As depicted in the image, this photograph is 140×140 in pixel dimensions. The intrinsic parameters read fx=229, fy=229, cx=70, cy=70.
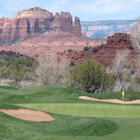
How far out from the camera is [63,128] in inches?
421

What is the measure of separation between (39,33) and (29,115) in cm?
15188

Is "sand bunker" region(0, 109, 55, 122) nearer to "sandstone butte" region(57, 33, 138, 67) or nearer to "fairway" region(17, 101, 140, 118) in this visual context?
"fairway" region(17, 101, 140, 118)

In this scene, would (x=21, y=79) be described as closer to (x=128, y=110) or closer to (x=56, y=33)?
(x=128, y=110)

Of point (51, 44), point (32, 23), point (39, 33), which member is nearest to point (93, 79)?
point (51, 44)

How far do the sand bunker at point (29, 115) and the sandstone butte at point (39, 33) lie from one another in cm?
11467

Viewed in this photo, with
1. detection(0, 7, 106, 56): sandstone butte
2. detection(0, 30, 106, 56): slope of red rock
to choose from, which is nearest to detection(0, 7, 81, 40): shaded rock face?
detection(0, 7, 106, 56): sandstone butte

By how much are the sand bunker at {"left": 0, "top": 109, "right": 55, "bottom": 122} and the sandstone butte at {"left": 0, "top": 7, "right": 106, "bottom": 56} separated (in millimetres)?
114672

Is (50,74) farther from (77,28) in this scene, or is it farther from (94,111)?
(77,28)

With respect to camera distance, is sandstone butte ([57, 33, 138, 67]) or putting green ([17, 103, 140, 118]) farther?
sandstone butte ([57, 33, 138, 67])

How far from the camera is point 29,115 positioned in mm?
13406

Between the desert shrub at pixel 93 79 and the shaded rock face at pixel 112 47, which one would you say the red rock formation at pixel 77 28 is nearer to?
the shaded rock face at pixel 112 47

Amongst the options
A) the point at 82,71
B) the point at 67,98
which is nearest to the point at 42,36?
the point at 82,71

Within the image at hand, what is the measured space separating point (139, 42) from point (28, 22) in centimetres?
15235

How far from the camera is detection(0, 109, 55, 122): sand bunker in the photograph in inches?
502
